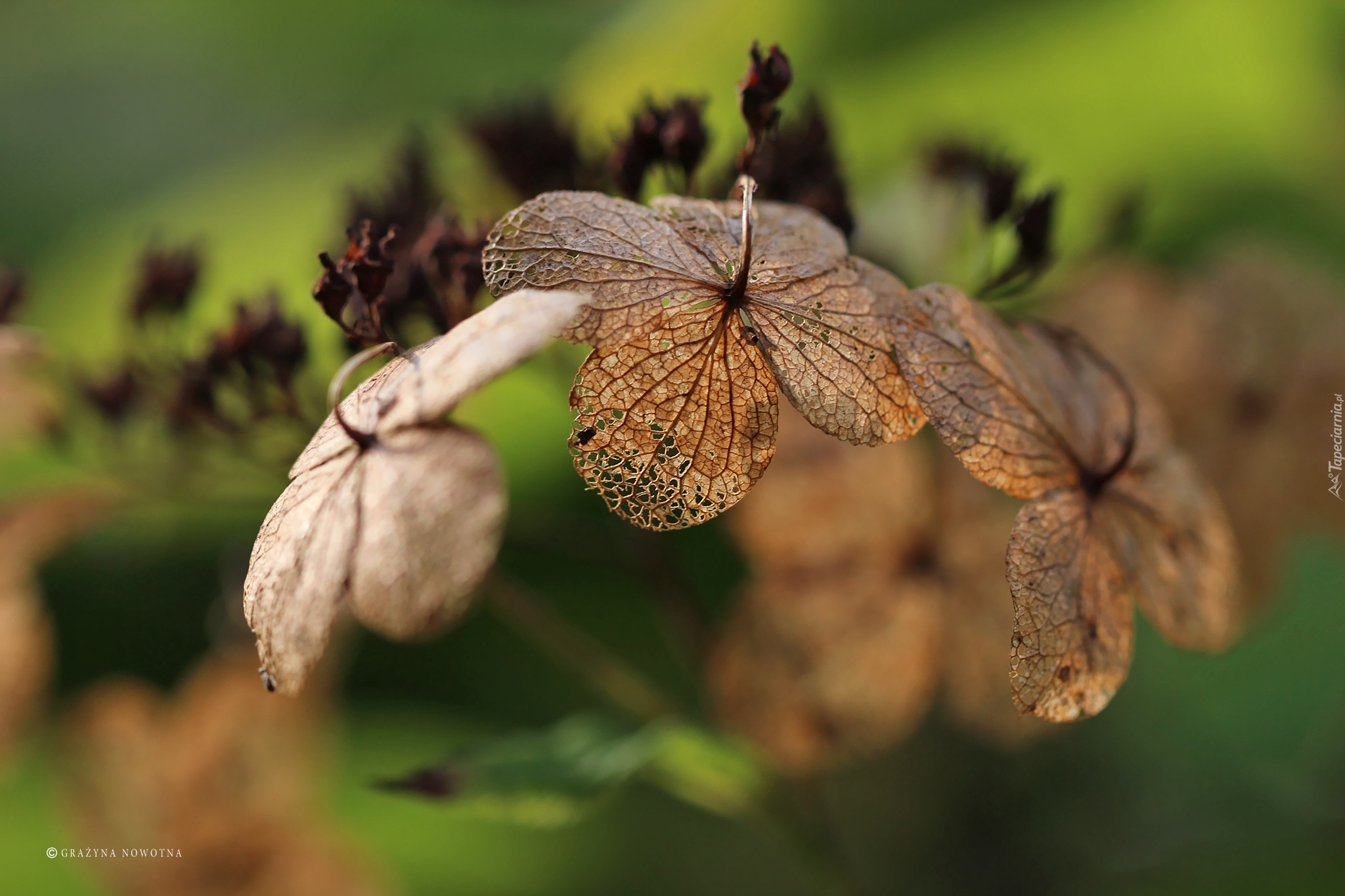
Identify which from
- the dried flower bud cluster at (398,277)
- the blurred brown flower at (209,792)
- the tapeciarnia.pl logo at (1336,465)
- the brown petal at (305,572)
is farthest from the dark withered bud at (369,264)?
the tapeciarnia.pl logo at (1336,465)

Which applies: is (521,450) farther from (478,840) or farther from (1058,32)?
(1058,32)

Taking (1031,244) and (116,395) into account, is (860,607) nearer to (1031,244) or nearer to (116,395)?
(1031,244)

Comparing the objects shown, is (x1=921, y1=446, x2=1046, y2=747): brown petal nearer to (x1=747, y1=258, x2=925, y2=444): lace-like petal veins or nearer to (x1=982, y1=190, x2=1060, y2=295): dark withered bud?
(x1=982, y1=190, x2=1060, y2=295): dark withered bud

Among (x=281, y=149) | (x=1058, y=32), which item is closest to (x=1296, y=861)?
(x=1058, y=32)

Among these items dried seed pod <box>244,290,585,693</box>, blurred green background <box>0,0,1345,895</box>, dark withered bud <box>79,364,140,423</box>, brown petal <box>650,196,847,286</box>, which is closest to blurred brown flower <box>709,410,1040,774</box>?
blurred green background <box>0,0,1345,895</box>

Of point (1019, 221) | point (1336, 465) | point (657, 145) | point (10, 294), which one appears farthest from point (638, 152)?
point (1336, 465)
